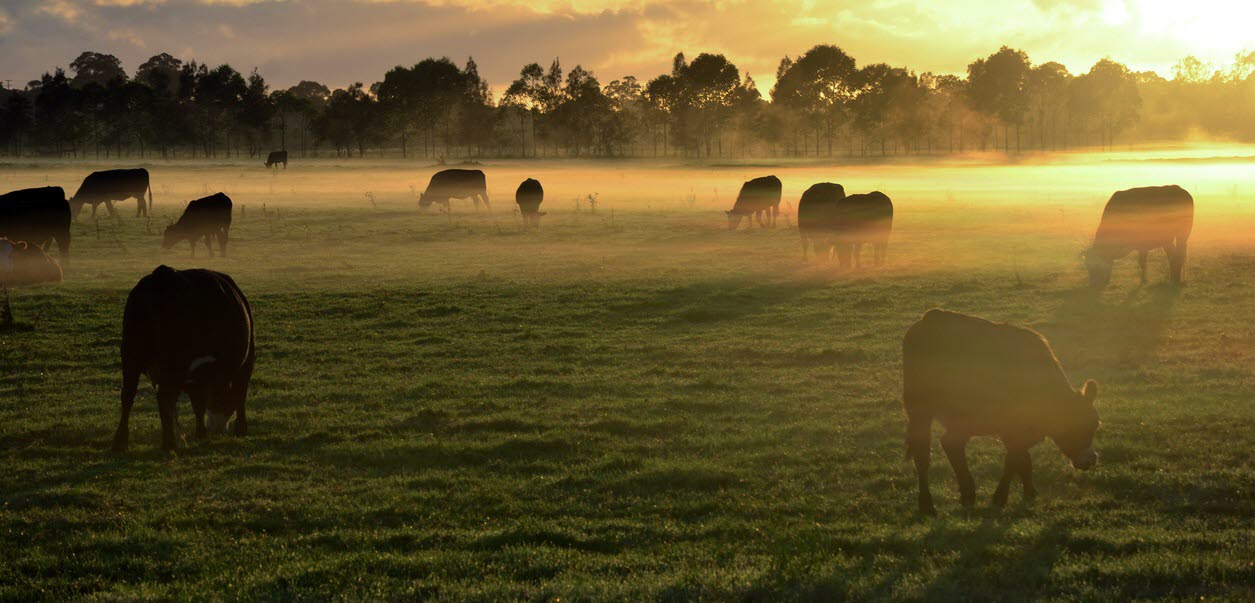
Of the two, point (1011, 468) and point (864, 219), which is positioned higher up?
point (864, 219)

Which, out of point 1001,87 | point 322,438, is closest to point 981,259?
point 322,438

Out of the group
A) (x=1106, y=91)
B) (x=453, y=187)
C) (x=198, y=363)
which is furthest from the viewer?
(x=1106, y=91)

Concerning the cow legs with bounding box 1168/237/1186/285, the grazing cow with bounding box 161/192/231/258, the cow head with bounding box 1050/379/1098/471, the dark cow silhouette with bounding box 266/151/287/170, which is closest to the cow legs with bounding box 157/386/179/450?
the cow head with bounding box 1050/379/1098/471

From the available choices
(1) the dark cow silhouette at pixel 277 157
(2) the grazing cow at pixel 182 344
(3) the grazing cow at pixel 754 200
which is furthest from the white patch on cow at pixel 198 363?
(1) the dark cow silhouette at pixel 277 157

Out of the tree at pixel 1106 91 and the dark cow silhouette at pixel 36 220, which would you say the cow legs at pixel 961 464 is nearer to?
the dark cow silhouette at pixel 36 220

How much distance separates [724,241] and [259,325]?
61.1 feet

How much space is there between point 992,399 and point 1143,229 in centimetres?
1685

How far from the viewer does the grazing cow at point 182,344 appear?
10.9m

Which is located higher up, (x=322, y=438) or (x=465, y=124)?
(x=465, y=124)

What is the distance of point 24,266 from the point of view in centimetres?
2225

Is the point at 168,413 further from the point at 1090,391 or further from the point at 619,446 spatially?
the point at 1090,391

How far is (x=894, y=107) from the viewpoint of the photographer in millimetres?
125188

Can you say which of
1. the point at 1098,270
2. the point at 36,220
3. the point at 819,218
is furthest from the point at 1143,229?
the point at 36,220

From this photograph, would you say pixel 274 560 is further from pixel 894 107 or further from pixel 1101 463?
pixel 894 107
